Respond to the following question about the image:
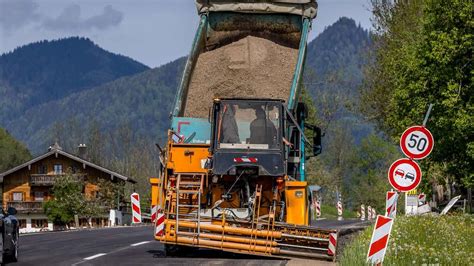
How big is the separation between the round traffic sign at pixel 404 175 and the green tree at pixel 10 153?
449 feet

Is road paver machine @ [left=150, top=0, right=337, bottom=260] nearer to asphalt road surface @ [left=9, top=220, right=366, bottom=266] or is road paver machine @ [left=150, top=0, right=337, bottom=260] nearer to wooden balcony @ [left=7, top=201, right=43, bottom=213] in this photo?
asphalt road surface @ [left=9, top=220, right=366, bottom=266]

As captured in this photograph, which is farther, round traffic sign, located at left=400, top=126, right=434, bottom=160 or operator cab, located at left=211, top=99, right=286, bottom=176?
operator cab, located at left=211, top=99, right=286, bottom=176

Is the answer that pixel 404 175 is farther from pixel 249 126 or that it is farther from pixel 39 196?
pixel 39 196

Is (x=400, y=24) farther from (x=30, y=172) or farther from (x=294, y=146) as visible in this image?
(x=30, y=172)

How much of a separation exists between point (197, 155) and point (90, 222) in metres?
59.8

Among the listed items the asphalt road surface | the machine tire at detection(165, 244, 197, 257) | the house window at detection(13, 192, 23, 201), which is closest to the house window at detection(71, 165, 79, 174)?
the house window at detection(13, 192, 23, 201)

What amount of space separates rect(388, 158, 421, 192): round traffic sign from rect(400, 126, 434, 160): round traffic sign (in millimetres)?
719

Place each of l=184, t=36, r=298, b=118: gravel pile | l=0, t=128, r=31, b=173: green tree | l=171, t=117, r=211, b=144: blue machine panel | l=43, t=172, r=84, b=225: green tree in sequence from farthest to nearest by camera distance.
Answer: l=0, t=128, r=31, b=173: green tree
l=43, t=172, r=84, b=225: green tree
l=184, t=36, r=298, b=118: gravel pile
l=171, t=117, r=211, b=144: blue machine panel

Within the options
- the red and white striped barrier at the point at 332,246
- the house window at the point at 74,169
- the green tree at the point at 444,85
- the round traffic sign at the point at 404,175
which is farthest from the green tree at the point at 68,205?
the round traffic sign at the point at 404,175

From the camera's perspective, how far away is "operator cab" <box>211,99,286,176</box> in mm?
18656

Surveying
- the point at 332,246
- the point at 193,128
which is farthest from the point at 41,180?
the point at 332,246

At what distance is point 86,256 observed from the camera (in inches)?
742

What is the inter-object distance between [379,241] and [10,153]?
144938 mm

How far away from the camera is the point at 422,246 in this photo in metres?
17.5
